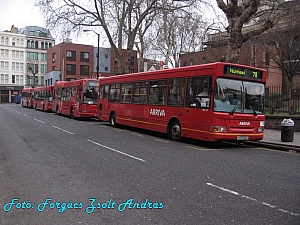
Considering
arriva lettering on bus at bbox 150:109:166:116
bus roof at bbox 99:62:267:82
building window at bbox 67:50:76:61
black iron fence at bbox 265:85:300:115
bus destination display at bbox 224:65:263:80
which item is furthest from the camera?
building window at bbox 67:50:76:61

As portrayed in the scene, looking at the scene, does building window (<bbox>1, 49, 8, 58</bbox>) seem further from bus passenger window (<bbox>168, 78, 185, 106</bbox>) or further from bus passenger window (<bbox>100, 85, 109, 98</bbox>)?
bus passenger window (<bbox>168, 78, 185, 106</bbox>)

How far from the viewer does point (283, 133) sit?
43.9 ft

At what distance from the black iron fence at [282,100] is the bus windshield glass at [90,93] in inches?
487

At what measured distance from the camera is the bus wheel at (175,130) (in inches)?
540

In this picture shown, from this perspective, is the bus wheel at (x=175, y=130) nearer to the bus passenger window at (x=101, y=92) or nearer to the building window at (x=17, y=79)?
the bus passenger window at (x=101, y=92)

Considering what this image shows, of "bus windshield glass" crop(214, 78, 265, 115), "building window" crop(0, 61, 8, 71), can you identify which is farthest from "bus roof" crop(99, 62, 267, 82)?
"building window" crop(0, 61, 8, 71)


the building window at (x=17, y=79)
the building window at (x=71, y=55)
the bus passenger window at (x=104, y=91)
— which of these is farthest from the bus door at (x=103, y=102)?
the building window at (x=17, y=79)

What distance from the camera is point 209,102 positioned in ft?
38.9

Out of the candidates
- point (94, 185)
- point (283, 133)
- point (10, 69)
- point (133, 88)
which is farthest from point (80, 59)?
point (94, 185)

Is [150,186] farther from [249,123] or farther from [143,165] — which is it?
[249,123]

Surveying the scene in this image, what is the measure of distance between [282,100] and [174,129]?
8.25m

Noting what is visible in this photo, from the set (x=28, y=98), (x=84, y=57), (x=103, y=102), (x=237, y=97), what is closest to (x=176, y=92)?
(x=237, y=97)

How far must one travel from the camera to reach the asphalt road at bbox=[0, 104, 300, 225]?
4895mm

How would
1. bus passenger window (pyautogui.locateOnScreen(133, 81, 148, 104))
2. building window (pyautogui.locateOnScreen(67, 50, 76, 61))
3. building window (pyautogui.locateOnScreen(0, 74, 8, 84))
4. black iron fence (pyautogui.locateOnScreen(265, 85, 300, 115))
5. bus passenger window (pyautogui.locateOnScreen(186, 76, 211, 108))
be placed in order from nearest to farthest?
bus passenger window (pyautogui.locateOnScreen(186, 76, 211, 108)) < bus passenger window (pyautogui.locateOnScreen(133, 81, 148, 104)) < black iron fence (pyautogui.locateOnScreen(265, 85, 300, 115)) < building window (pyautogui.locateOnScreen(67, 50, 76, 61)) < building window (pyautogui.locateOnScreen(0, 74, 8, 84))
